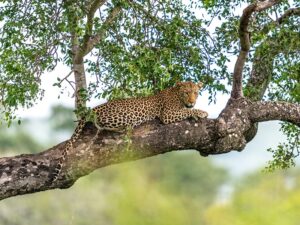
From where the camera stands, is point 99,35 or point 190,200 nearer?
point 190,200

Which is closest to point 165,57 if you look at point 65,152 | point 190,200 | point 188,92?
point 188,92

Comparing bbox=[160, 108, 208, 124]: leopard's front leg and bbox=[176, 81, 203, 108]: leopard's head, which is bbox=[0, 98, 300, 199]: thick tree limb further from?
bbox=[176, 81, 203, 108]: leopard's head

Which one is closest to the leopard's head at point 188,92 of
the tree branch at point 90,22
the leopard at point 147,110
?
the leopard at point 147,110

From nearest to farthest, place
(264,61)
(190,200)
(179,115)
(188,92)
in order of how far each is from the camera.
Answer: (190,200) → (179,115) → (188,92) → (264,61)

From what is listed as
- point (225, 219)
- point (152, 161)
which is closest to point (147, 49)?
point (152, 161)

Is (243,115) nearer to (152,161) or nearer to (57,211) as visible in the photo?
(57,211)

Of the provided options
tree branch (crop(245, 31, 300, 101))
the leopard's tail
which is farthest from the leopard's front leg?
tree branch (crop(245, 31, 300, 101))

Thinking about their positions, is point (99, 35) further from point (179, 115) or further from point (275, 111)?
point (275, 111)

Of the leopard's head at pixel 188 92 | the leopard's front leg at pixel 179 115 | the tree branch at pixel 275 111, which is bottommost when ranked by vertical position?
the leopard's front leg at pixel 179 115

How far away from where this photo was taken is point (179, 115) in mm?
5430

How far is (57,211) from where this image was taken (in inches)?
223

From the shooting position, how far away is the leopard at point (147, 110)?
204 inches

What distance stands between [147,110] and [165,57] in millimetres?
527

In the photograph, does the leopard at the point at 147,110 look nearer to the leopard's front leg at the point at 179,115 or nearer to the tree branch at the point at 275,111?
the leopard's front leg at the point at 179,115
